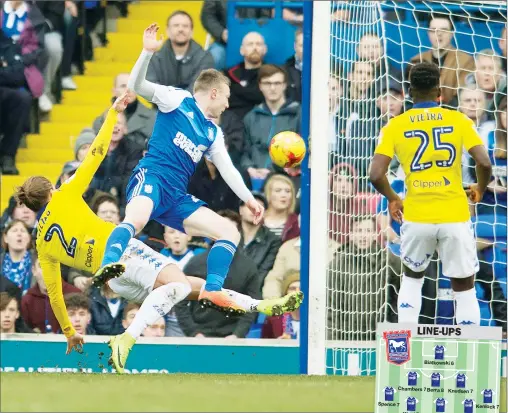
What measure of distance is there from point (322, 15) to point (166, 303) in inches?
99.4

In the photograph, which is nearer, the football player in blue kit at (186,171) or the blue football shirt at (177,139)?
the football player in blue kit at (186,171)

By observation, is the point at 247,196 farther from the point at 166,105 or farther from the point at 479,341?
the point at 479,341

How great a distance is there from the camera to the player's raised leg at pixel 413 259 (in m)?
8.91

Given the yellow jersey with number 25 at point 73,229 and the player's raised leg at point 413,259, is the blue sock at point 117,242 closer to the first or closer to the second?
the yellow jersey with number 25 at point 73,229

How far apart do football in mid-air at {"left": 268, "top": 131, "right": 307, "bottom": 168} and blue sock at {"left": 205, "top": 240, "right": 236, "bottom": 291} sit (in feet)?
2.31

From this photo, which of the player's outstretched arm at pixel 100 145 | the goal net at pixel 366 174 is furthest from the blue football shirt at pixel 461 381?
the goal net at pixel 366 174

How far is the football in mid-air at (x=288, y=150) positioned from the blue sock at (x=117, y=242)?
1.19 metres

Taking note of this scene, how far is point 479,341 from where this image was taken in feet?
22.9

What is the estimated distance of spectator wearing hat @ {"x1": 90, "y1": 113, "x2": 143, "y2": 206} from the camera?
11.9 metres

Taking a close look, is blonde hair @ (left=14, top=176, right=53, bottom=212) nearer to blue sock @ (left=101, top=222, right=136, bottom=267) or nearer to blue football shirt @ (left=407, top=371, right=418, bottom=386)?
blue sock @ (left=101, top=222, right=136, bottom=267)

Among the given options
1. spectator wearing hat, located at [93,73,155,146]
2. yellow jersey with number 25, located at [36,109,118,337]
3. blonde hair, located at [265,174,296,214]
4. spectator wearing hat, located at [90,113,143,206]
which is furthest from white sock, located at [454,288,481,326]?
spectator wearing hat, located at [93,73,155,146]

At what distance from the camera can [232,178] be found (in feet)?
30.5

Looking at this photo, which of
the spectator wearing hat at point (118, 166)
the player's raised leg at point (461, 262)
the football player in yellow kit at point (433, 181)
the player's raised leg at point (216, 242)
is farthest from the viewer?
the spectator wearing hat at point (118, 166)

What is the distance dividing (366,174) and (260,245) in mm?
1226
